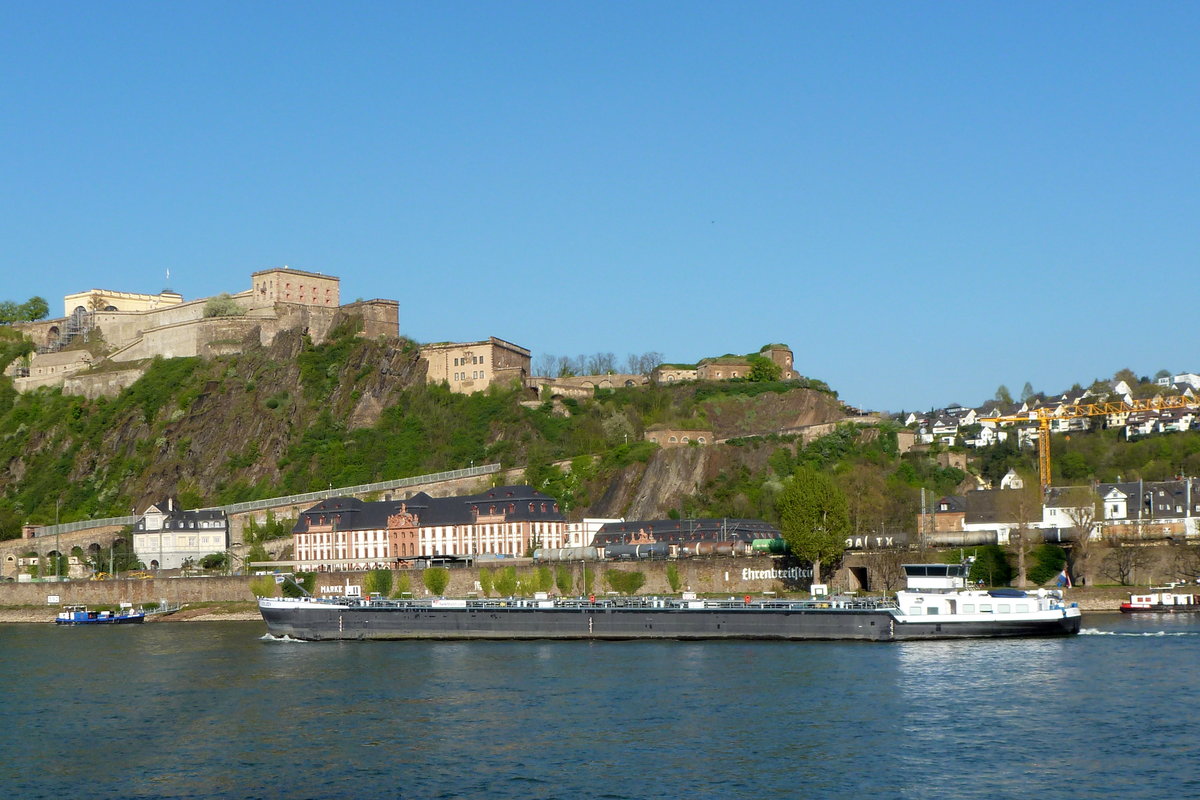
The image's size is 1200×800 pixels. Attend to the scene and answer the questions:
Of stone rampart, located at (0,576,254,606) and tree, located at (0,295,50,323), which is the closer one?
stone rampart, located at (0,576,254,606)

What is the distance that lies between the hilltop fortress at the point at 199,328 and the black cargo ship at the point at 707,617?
2381 inches

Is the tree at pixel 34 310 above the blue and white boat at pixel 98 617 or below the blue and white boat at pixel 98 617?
above

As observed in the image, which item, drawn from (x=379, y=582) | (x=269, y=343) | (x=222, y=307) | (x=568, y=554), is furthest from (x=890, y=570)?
(x=222, y=307)

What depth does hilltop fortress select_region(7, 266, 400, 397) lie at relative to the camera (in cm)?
12469

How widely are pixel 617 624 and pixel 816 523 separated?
59.3 ft

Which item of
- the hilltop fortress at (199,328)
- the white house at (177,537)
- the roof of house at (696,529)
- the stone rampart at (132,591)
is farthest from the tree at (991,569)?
the hilltop fortress at (199,328)

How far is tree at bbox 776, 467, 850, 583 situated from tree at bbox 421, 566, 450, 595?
A: 20.2m

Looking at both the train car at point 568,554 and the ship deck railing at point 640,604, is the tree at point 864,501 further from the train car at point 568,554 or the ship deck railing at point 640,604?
the ship deck railing at point 640,604

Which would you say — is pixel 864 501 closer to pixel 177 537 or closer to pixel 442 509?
pixel 442 509

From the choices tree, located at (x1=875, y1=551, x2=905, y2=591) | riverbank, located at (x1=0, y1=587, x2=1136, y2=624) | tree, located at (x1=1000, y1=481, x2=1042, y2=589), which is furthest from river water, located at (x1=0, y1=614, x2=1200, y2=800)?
tree, located at (x1=875, y1=551, x2=905, y2=591)

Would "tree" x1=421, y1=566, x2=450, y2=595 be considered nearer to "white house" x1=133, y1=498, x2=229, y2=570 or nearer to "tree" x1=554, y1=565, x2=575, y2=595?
"tree" x1=554, y1=565, x2=575, y2=595

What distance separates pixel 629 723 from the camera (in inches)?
1474

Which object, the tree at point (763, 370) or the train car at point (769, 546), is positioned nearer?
the train car at point (769, 546)

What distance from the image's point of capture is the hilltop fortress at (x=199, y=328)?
124688mm
